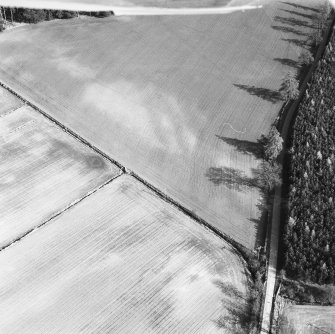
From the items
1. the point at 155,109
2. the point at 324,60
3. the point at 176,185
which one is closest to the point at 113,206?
the point at 176,185

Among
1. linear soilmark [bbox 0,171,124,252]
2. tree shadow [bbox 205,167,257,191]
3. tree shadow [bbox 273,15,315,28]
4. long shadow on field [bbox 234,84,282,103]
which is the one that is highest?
tree shadow [bbox 273,15,315,28]

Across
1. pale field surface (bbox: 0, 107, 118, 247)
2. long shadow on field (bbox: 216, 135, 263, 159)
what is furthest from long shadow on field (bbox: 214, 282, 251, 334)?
long shadow on field (bbox: 216, 135, 263, 159)

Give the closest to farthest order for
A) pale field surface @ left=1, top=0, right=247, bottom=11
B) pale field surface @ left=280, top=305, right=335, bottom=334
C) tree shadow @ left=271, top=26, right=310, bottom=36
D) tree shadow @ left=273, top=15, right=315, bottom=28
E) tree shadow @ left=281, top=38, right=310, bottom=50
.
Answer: pale field surface @ left=280, top=305, right=335, bottom=334 < tree shadow @ left=281, top=38, right=310, bottom=50 < tree shadow @ left=271, top=26, right=310, bottom=36 < pale field surface @ left=1, top=0, right=247, bottom=11 < tree shadow @ left=273, top=15, right=315, bottom=28

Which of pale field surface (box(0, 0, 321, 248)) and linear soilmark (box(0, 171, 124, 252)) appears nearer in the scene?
Answer: linear soilmark (box(0, 171, 124, 252))

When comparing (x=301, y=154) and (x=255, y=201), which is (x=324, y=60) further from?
(x=255, y=201)

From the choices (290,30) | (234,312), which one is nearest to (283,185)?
(234,312)

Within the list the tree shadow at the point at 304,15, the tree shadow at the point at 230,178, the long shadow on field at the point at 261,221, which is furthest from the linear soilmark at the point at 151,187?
the tree shadow at the point at 304,15

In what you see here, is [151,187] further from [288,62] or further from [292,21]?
[292,21]

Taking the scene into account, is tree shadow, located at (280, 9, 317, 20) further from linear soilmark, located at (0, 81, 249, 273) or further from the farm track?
the farm track

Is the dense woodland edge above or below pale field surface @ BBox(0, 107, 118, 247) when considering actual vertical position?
above
